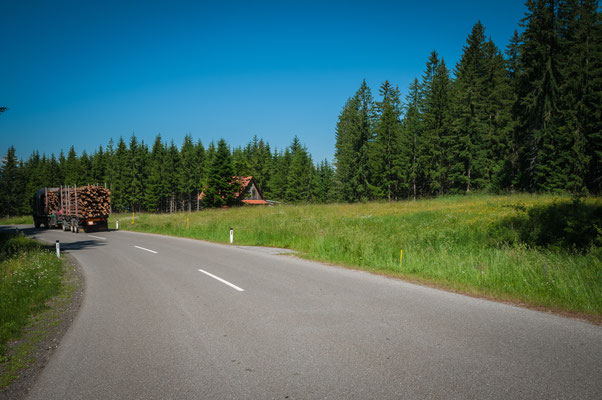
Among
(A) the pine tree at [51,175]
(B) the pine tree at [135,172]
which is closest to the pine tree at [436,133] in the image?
(B) the pine tree at [135,172]

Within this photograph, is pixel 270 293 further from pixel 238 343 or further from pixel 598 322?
pixel 598 322

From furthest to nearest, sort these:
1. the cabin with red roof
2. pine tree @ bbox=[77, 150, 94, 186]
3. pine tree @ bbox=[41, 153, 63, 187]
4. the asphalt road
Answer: pine tree @ bbox=[41, 153, 63, 187], pine tree @ bbox=[77, 150, 94, 186], the cabin with red roof, the asphalt road

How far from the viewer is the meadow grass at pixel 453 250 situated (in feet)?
21.5

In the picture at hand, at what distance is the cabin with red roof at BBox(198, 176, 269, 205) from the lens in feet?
186

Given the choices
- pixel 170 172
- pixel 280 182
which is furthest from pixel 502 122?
pixel 170 172

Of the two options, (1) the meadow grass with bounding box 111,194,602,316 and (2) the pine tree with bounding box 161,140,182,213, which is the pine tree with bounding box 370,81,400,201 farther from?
(2) the pine tree with bounding box 161,140,182,213

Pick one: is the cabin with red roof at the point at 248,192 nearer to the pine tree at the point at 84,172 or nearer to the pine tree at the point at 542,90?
the pine tree at the point at 84,172

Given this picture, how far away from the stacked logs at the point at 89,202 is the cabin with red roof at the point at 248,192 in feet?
93.1

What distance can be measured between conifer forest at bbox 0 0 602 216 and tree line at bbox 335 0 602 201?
112 mm

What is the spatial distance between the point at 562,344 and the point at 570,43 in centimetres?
3562

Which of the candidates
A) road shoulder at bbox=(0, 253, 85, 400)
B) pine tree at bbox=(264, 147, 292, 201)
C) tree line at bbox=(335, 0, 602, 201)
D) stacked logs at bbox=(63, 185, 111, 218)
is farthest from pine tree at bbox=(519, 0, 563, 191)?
pine tree at bbox=(264, 147, 292, 201)

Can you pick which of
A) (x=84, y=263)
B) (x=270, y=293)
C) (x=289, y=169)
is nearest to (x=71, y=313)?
(x=270, y=293)

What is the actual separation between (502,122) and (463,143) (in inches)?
188

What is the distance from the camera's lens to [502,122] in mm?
36281
